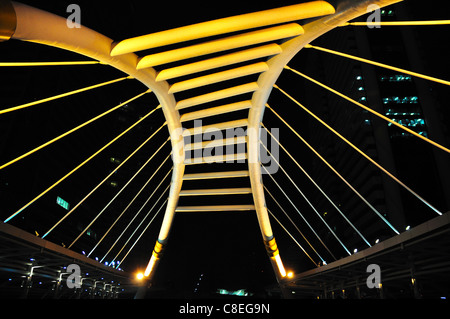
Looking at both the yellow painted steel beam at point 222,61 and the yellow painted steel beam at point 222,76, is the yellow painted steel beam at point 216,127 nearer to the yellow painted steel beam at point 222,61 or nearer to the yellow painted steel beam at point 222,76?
the yellow painted steel beam at point 222,76

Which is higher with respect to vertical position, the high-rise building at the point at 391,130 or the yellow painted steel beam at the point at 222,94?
the high-rise building at the point at 391,130

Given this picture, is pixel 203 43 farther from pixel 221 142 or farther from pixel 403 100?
pixel 403 100

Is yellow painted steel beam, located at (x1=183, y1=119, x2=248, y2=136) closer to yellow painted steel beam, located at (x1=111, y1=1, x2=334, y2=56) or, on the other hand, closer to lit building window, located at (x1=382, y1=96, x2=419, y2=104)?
yellow painted steel beam, located at (x1=111, y1=1, x2=334, y2=56)

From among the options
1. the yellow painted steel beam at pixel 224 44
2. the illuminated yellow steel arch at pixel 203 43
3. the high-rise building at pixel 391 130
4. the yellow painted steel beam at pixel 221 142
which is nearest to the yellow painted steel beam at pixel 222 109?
the illuminated yellow steel arch at pixel 203 43

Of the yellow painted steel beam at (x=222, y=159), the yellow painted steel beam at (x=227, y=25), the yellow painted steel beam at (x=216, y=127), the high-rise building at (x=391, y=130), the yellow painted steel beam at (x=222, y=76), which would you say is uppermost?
the high-rise building at (x=391, y=130)

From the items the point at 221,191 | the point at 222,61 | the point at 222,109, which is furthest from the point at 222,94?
the point at 221,191

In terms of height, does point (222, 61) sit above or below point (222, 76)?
below

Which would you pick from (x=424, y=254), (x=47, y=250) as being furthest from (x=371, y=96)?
(x=47, y=250)

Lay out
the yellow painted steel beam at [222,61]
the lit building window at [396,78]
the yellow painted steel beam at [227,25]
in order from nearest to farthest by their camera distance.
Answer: the yellow painted steel beam at [227,25] → the yellow painted steel beam at [222,61] → the lit building window at [396,78]

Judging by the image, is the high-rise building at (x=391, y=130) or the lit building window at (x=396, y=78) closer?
the high-rise building at (x=391, y=130)

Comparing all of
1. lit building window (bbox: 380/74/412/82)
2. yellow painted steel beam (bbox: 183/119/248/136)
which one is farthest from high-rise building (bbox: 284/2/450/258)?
yellow painted steel beam (bbox: 183/119/248/136)

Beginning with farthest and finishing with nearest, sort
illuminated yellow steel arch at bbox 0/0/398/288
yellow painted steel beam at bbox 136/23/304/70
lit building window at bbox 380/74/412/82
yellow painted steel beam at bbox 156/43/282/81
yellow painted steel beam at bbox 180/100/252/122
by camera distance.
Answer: lit building window at bbox 380/74/412/82
yellow painted steel beam at bbox 180/100/252/122
yellow painted steel beam at bbox 156/43/282/81
yellow painted steel beam at bbox 136/23/304/70
illuminated yellow steel arch at bbox 0/0/398/288
